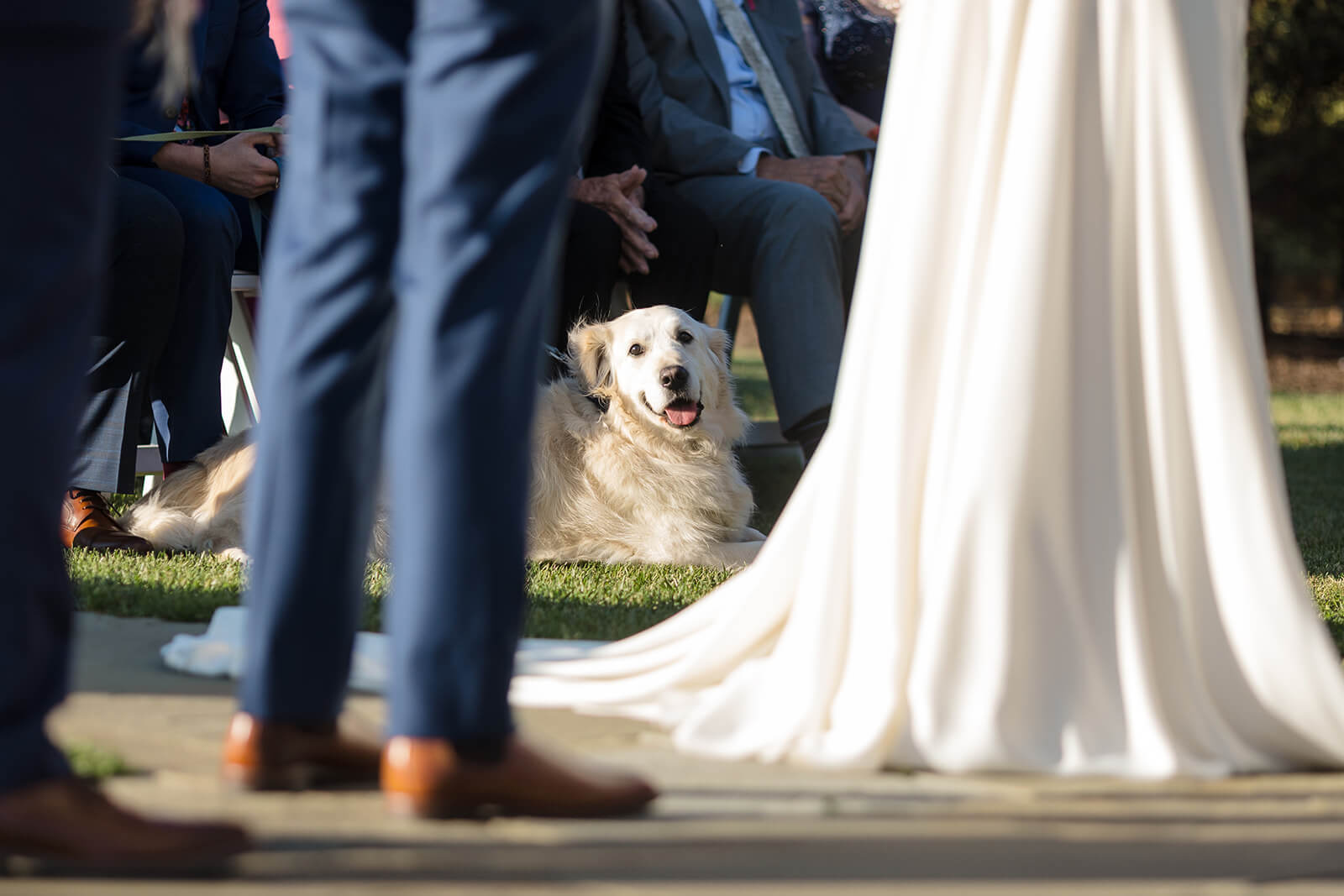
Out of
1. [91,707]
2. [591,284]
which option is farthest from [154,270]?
[91,707]

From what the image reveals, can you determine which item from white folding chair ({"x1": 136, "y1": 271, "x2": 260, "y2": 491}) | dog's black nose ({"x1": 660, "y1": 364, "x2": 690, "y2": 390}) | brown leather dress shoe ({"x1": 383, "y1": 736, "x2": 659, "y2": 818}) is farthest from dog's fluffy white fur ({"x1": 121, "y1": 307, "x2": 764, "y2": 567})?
brown leather dress shoe ({"x1": 383, "y1": 736, "x2": 659, "y2": 818})

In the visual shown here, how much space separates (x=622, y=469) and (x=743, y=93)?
1.64 m

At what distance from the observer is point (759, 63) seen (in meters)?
5.34

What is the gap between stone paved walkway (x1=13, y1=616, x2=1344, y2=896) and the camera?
1.37 meters

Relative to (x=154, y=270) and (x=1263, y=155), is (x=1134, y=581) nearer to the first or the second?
(x=154, y=270)

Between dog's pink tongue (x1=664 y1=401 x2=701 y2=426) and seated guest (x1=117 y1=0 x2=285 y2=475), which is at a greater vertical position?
seated guest (x1=117 y1=0 x2=285 y2=475)

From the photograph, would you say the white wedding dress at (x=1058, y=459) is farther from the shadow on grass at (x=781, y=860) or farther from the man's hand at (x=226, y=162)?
the man's hand at (x=226, y=162)

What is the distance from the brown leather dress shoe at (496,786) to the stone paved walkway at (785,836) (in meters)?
0.02

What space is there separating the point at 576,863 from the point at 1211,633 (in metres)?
0.99

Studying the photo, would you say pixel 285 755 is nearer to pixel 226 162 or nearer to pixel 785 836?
pixel 785 836

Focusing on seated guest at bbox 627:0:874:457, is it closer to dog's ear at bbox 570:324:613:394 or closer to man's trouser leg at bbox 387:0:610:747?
dog's ear at bbox 570:324:613:394

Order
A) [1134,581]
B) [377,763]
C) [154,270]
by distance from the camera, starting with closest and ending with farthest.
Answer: [377,763] → [1134,581] → [154,270]

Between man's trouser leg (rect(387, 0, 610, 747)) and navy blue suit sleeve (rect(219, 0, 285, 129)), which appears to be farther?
navy blue suit sleeve (rect(219, 0, 285, 129))

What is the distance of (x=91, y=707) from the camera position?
2.06 metres
